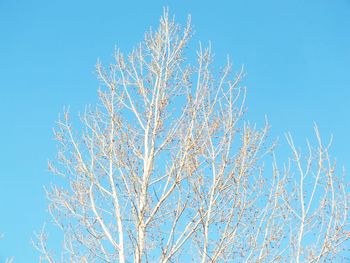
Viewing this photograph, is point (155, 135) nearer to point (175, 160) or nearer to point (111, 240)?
point (175, 160)

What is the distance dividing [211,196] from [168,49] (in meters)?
2.22

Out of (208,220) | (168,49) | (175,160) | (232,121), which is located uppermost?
(168,49)

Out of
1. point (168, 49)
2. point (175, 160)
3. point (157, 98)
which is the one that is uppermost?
point (168, 49)

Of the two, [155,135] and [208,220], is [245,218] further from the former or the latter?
[155,135]

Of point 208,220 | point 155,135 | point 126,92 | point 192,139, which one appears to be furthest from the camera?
point 126,92

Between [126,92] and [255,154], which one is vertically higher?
[126,92]

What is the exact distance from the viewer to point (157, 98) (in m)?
5.82

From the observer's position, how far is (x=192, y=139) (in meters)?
5.28

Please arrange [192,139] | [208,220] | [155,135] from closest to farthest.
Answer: [208,220], [192,139], [155,135]

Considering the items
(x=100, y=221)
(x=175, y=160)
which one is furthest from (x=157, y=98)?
(x=100, y=221)

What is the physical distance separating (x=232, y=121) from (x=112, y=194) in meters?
1.47

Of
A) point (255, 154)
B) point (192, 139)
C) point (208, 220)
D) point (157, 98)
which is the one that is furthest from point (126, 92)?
point (208, 220)

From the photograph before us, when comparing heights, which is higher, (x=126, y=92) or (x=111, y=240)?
(x=126, y=92)

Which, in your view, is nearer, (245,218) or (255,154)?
(245,218)
